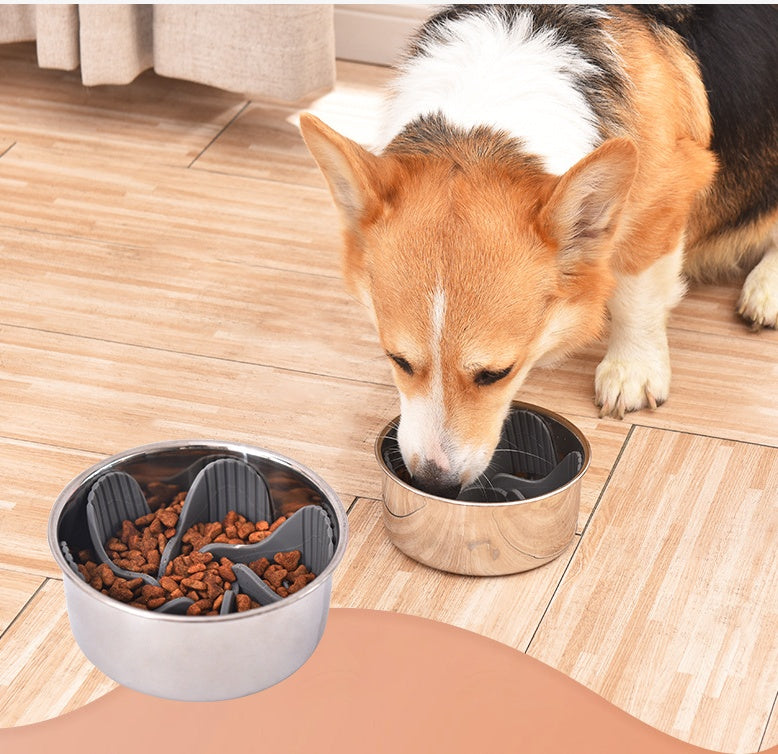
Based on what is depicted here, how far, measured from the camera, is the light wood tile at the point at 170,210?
272cm

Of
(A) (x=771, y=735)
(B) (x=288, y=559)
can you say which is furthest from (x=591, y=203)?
(A) (x=771, y=735)

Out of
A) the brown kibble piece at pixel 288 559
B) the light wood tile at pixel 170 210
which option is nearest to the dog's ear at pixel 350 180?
the brown kibble piece at pixel 288 559

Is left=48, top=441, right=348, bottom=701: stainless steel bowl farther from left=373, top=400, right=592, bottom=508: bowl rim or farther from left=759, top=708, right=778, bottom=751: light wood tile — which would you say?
left=759, top=708, right=778, bottom=751: light wood tile

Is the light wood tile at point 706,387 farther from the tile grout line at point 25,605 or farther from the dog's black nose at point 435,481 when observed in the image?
the tile grout line at point 25,605

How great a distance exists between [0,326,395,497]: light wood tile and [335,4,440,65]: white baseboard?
172 cm

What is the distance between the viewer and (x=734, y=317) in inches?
100

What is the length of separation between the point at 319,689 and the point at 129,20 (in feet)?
7.16

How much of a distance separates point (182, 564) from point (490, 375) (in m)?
0.53

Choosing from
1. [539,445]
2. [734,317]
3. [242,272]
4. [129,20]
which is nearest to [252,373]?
[242,272]

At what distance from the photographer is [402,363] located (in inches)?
69.4

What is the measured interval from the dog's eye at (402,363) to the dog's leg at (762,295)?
105cm

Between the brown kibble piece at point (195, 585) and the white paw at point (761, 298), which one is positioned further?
the white paw at point (761, 298)

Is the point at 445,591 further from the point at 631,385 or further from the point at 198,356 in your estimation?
the point at 198,356

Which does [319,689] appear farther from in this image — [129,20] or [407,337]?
[129,20]
